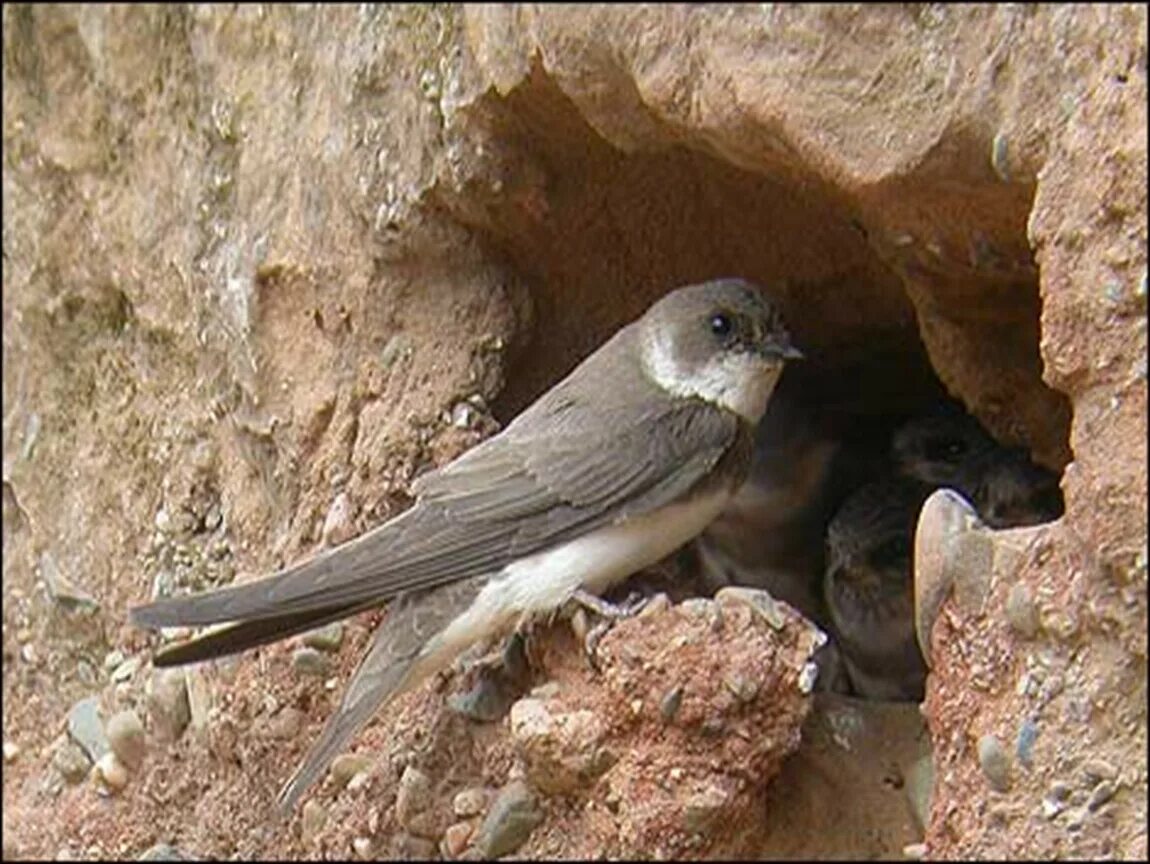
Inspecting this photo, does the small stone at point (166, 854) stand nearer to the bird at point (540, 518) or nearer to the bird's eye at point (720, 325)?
the bird at point (540, 518)

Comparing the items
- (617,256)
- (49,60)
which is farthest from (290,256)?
(49,60)

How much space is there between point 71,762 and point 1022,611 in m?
1.76

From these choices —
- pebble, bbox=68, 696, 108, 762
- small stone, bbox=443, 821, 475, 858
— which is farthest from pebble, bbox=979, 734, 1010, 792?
pebble, bbox=68, 696, 108, 762

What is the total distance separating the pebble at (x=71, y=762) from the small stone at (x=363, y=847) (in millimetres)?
685

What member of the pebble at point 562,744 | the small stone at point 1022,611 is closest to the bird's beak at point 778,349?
the pebble at point 562,744

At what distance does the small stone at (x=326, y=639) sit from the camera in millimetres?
3436

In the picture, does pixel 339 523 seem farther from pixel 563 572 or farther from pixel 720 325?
pixel 720 325

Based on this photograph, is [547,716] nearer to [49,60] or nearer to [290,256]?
[290,256]

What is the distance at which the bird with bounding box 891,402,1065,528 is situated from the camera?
3.53 metres

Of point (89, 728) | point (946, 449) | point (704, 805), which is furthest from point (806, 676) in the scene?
point (89, 728)

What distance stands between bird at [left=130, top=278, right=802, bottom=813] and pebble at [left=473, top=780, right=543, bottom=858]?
0.18 m

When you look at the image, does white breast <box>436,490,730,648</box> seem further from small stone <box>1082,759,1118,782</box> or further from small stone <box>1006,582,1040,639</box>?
small stone <box>1082,759,1118,782</box>

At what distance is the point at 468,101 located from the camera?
3383mm

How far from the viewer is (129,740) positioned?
371 centimetres
